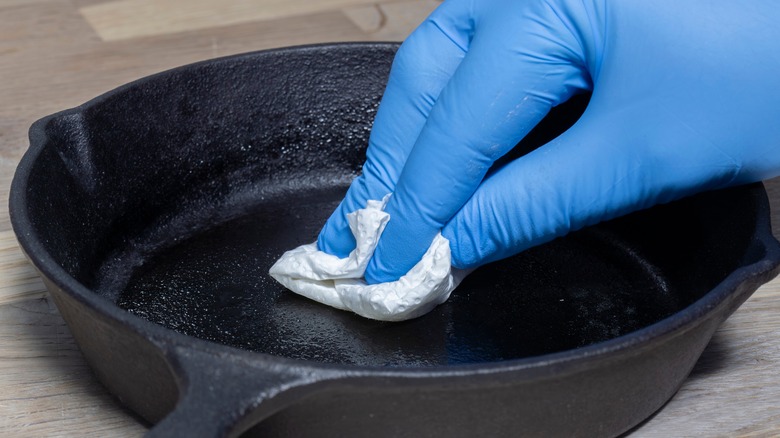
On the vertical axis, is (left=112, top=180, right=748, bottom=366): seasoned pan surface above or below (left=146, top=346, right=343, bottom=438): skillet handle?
below

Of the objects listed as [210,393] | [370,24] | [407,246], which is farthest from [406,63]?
[370,24]

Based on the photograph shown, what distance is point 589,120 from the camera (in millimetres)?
644

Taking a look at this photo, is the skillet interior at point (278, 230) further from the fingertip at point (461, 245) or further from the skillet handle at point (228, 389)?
the skillet handle at point (228, 389)

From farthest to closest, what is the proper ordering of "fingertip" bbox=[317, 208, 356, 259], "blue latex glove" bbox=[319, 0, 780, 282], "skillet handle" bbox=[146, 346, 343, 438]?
"fingertip" bbox=[317, 208, 356, 259]
"blue latex glove" bbox=[319, 0, 780, 282]
"skillet handle" bbox=[146, 346, 343, 438]

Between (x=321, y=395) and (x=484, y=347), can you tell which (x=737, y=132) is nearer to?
(x=484, y=347)

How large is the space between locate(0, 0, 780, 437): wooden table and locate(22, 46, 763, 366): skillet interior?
0.19 ft

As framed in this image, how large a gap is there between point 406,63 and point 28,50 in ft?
2.07

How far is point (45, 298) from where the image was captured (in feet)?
2.48

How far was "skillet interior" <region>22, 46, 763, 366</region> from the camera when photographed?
0.70 m

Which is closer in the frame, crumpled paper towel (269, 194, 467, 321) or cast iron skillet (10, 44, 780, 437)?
cast iron skillet (10, 44, 780, 437)

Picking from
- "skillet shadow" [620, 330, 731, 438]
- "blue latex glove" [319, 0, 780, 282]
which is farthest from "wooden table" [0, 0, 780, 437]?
"blue latex glove" [319, 0, 780, 282]

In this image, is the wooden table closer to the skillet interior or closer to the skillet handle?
the skillet interior

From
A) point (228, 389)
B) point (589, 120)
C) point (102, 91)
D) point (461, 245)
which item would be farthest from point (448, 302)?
point (102, 91)

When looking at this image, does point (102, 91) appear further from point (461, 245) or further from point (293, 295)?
point (461, 245)
